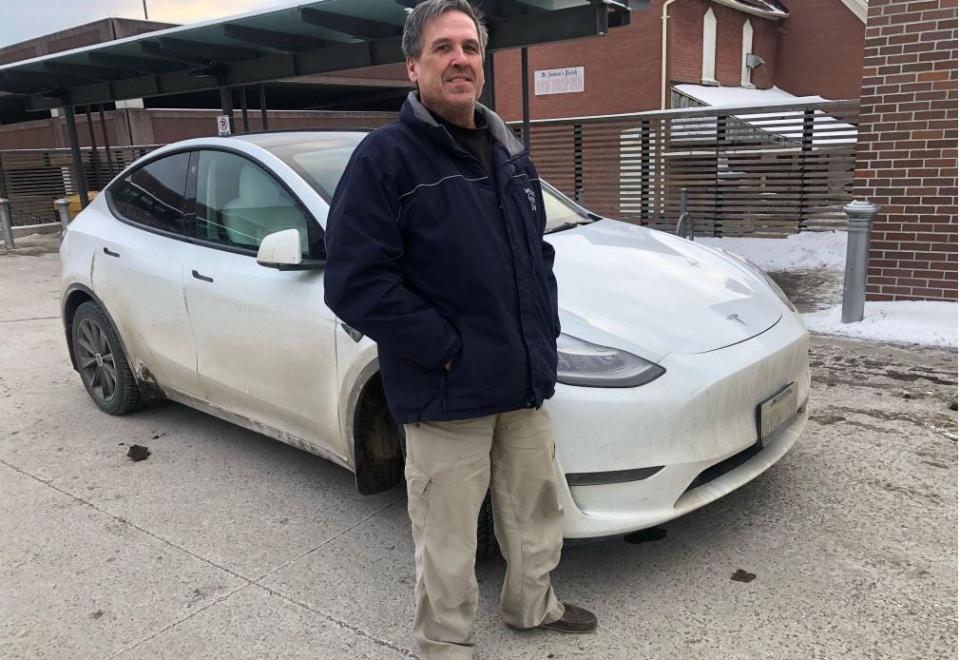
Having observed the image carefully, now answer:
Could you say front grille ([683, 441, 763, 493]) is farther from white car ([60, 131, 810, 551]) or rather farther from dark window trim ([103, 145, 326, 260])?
dark window trim ([103, 145, 326, 260])

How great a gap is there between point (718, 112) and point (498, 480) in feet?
29.0

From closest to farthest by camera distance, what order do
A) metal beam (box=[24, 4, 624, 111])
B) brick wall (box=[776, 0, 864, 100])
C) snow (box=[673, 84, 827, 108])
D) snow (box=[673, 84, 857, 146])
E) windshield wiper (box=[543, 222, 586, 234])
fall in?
windshield wiper (box=[543, 222, 586, 234]) < metal beam (box=[24, 4, 624, 111]) < snow (box=[673, 84, 857, 146]) < snow (box=[673, 84, 827, 108]) < brick wall (box=[776, 0, 864, 100])

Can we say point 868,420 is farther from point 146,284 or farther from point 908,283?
point 146,284

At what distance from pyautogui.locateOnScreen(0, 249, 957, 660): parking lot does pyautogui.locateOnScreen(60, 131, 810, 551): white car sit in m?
0.33

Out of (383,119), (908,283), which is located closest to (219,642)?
(908,283)

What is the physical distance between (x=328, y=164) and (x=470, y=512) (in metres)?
1.92

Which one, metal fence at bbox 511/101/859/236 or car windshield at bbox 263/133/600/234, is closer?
car windshield at bbox 263/133/600/234

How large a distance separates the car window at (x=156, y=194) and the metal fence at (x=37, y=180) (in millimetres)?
14591

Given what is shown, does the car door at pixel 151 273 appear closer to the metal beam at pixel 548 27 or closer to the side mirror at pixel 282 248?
the side mirror at pixel 282 248

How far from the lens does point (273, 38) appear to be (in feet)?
30.1

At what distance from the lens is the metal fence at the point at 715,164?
936cm

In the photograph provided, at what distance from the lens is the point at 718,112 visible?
32.7 feet

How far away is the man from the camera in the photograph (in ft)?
6.52

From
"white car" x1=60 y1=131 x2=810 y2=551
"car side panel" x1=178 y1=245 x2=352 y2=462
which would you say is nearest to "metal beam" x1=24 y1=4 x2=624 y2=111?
"white car" x1=60 y1=131 x2=810 y2=551
